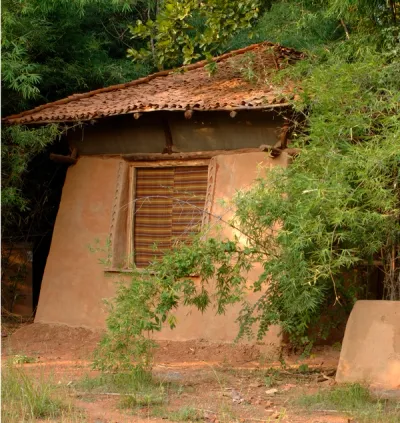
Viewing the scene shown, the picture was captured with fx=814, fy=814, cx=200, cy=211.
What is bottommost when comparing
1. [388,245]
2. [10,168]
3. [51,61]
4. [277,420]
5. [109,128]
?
[277,420]

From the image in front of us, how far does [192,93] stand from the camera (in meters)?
10.6

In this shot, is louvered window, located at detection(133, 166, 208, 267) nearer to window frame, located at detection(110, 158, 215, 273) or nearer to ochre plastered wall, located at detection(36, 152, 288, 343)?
window frame, located at detection(110, 158, 215, 273)

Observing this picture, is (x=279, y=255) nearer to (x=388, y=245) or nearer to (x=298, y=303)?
(x=298, y=303)

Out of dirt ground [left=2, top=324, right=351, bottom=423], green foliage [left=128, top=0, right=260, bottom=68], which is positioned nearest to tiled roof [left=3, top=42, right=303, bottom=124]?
green foliage [left=128, top=0, right=260, bottom=68]

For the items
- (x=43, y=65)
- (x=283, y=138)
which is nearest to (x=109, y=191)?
(x=43, y=65)

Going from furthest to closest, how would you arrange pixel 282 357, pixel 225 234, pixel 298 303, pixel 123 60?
1. pixel 123 60
2. pixel 225 234
3. pixel 282 357
4. pixel 298 303

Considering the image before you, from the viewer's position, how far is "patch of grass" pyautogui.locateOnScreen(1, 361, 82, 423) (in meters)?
6.40

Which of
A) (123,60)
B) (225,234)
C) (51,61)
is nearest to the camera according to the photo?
(225,234)

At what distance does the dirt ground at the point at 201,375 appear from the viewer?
6875 mm

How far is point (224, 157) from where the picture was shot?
10.3 metres

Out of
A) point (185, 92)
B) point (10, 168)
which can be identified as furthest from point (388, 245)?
point (10, 168)

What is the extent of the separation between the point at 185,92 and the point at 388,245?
3892mm

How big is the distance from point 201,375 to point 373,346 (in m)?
1.89

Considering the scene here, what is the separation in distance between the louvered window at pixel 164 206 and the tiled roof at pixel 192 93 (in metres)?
0.99
